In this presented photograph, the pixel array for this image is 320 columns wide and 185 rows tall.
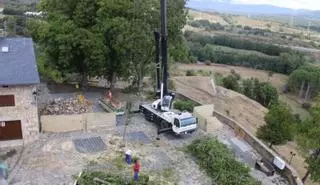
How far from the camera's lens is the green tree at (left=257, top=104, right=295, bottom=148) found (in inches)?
1068

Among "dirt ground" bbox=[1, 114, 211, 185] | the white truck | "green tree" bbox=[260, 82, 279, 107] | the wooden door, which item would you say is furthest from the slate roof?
"green tree" bbox=[260, 82, 279, 107]

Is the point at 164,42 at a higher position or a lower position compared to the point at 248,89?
higher

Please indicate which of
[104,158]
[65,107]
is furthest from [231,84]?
[104,158]

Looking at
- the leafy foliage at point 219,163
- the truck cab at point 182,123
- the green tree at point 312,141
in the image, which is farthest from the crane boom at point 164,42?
the green tree at point 312,141

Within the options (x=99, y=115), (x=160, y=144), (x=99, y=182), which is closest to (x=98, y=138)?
(x=99, y=115)

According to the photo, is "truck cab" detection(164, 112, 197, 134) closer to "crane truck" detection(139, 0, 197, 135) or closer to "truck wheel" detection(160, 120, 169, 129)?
"crane truck" detection(139, 0, 197, 135)

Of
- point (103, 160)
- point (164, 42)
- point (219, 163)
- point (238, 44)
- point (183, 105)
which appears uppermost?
point (164, 42)

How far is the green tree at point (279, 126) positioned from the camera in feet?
89.0

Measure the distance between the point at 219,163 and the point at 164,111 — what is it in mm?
7740

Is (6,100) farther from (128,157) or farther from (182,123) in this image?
(182,123)

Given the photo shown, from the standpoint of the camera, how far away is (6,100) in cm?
2280

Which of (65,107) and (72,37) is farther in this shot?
(72,37)

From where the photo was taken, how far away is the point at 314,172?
22594 millimetres

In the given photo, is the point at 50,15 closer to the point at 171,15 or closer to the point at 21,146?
the point at 171,15
